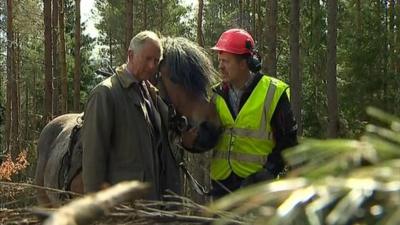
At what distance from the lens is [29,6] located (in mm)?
A: 32375

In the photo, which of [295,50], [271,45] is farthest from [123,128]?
[295,50]

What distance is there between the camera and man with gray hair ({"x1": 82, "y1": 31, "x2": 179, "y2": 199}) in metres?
4.21

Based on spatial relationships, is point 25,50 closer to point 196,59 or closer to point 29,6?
point 29,6

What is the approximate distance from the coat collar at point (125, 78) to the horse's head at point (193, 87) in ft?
0.61

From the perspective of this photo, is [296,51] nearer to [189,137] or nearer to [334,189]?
[189,137]

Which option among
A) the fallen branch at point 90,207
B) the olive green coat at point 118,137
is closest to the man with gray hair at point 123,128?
the olive green coat at point 118,137

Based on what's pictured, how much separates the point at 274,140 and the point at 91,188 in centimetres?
110

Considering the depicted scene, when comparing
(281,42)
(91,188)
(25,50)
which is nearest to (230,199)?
(91,188)

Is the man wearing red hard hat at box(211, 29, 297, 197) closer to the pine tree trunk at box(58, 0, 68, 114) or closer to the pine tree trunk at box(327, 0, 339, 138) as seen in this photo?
the pine tree trunk at box(327, 0, 339, 138)

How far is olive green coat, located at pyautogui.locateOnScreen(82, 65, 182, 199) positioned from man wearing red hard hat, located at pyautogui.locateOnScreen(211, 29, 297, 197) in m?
0.43

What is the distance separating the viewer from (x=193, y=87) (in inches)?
169

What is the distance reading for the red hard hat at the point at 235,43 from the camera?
441cm

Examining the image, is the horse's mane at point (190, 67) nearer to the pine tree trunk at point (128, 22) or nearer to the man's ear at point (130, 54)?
the man's ear at point (130, 54)

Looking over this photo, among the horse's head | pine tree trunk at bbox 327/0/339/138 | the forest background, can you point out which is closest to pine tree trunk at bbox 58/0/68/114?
the forest background
